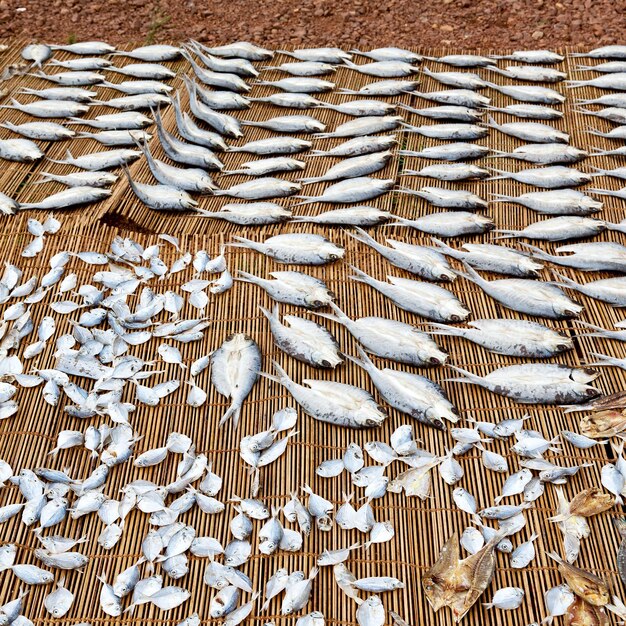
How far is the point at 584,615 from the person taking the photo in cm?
237

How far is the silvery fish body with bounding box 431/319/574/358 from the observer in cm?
317

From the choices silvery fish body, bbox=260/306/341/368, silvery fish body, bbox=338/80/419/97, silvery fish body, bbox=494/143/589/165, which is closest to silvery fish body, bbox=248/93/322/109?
silvery fish body, bbox=338/80/419/97

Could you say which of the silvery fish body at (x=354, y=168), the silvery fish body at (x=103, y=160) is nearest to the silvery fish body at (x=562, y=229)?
the silvery fish body at (x=354, y=168)

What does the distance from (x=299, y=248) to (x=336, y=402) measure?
1.12m

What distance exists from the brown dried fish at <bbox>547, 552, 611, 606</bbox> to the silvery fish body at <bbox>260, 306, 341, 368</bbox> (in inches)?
54.8

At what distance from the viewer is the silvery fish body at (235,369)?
3.05 metres

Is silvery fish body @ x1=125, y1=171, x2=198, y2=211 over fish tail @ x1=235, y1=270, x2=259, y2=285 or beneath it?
over

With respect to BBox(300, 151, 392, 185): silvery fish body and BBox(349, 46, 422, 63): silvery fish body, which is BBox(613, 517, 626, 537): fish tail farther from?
BBox(349, 46, 422, 63): silvery fish body

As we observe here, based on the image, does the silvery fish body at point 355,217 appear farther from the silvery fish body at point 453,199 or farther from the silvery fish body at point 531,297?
the silvery fish body at point 531,297

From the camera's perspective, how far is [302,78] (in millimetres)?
5137

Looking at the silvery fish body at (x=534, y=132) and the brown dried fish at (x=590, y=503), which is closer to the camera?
the brown dried fish at (x=590, y=503)

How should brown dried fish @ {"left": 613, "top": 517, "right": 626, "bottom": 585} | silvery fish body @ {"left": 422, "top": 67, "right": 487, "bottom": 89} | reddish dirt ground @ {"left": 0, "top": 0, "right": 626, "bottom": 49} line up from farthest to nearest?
reddish dirt ground @ {"left": 0, "top": 0, "right": 626, "bottom": 49}
silvery fish body @ {"left": 422, "top": 67, "right": 487, "bottom": 89}
brown dried fish @ {"left": 613, "top": 517, "right": 626, "bottom": 585}

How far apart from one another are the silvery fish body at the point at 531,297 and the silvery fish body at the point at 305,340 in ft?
3.25

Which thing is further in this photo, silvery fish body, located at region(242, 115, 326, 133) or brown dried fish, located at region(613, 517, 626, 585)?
silvery fish body, located at region(242, 115, 326, 133)
